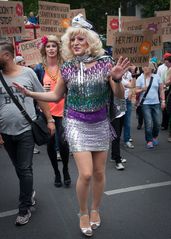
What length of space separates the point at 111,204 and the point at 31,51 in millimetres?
4153

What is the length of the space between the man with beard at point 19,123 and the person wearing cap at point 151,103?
12.0 ft

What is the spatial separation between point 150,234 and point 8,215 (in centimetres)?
147

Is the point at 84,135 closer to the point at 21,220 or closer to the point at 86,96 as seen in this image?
the point at 86,96

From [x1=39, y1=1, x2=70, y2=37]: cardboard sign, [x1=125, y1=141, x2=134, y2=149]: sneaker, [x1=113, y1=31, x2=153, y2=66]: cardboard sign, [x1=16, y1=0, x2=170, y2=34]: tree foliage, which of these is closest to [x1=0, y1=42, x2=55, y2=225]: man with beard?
[x1=113, y1=31, x2=153, y2=66]: cardboard sign

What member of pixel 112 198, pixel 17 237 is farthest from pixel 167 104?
pixel 17 237

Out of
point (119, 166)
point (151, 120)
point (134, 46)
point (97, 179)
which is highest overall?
point (134, 46)

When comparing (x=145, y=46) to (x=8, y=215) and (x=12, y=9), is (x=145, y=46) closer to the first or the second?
(x=8, y=215)

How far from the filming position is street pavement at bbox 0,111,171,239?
3.92 meters

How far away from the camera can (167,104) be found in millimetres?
7840

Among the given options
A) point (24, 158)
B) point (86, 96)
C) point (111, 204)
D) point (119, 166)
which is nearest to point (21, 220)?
point (24, 158)

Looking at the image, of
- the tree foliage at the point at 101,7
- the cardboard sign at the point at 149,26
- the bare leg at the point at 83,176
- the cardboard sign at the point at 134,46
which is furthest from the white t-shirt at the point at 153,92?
the tree foliage at the point at 101,7

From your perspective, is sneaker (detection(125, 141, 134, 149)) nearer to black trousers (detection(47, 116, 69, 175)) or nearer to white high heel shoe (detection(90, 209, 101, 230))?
black trousers (detection(47, 116, 69, 175))

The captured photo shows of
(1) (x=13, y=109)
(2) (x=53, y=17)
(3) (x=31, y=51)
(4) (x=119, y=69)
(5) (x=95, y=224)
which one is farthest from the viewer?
(2) (x=53, y=17)

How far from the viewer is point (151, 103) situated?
760 centimetres
